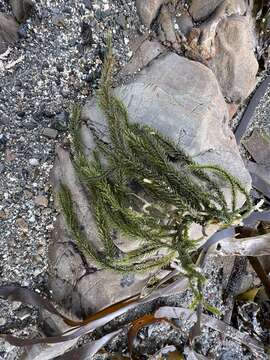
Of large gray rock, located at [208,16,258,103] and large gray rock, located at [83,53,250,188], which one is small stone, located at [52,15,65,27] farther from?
large gray rock, located at [208,16,258,103]

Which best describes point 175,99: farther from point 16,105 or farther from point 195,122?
point 16,105

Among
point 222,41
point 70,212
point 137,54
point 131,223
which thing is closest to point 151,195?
point 131,223

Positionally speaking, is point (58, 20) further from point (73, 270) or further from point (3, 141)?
point (73, 270)

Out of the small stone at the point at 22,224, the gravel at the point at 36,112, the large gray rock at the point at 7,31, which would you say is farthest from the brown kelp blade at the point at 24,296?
the large gray rock at the point at 7,31

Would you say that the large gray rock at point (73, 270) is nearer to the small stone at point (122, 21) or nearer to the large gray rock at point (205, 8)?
the small stone at point (122, 21)

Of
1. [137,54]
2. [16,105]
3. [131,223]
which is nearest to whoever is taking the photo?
[131,223]

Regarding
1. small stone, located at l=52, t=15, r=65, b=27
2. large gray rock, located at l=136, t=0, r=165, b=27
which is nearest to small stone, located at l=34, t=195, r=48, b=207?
small stone, located at l=52, t=15, r=65, b=27
